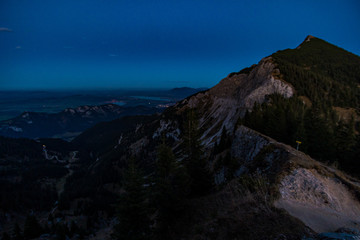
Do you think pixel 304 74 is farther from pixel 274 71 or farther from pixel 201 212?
pixel 201 212

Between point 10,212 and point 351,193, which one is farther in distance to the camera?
point 10,212

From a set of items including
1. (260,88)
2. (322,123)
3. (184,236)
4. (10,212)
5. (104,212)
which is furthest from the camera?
(10,212)

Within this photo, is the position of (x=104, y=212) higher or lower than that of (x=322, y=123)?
lower

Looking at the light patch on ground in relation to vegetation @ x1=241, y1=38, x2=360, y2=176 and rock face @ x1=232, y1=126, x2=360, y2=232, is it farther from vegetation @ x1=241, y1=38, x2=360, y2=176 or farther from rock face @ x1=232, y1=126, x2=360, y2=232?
vegetation @ x1=241, y1=38, x2=360, y2=176

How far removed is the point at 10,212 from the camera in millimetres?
130750

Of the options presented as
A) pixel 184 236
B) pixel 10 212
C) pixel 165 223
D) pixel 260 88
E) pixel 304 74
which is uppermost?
pixel 304 74

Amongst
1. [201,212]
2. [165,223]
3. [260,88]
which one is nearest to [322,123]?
[201,212]

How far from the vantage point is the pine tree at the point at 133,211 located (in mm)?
16297

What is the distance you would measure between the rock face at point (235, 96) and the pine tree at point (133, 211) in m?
58.2

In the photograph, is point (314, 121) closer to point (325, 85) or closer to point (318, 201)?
point (318, 201)

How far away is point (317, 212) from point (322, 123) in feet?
97.6

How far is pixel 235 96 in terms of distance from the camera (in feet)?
339

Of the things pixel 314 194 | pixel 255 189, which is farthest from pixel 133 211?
pixel 314 194

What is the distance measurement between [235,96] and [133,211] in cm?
9622
